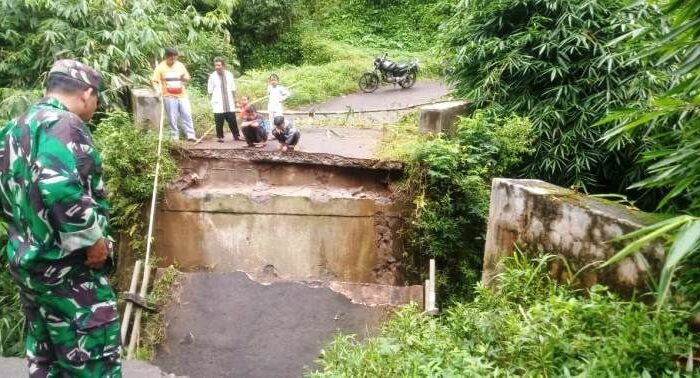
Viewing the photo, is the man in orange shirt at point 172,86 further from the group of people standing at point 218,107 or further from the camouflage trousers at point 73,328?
the camouflage trousers at point 73,328

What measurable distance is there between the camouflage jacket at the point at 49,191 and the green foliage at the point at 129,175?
148 inches

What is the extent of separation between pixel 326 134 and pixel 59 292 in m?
6.34

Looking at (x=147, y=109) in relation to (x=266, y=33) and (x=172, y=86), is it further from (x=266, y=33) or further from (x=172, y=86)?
(x=266, y=33)

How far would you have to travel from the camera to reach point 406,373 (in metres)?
2.71

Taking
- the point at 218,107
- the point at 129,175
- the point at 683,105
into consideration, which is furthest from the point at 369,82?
the point at 683,105

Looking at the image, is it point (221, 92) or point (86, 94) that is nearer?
point (86, 94)

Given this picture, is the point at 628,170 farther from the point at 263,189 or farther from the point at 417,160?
the point at 263,189

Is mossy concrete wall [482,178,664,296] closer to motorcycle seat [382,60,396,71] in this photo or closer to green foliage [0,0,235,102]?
green foliage [0,0,235,102]

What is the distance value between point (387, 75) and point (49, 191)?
13536 millimetres

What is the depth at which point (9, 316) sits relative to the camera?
604 centimetres

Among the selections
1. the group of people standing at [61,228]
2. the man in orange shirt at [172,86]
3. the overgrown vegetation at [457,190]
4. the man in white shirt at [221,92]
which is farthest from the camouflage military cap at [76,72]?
the man in white shirt at [221,92]

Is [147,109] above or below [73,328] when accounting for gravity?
above

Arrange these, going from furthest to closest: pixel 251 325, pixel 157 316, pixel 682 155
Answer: pixel 157 316 < pixel 251 325 < pixel 682 155

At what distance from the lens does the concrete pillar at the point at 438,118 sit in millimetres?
6922
